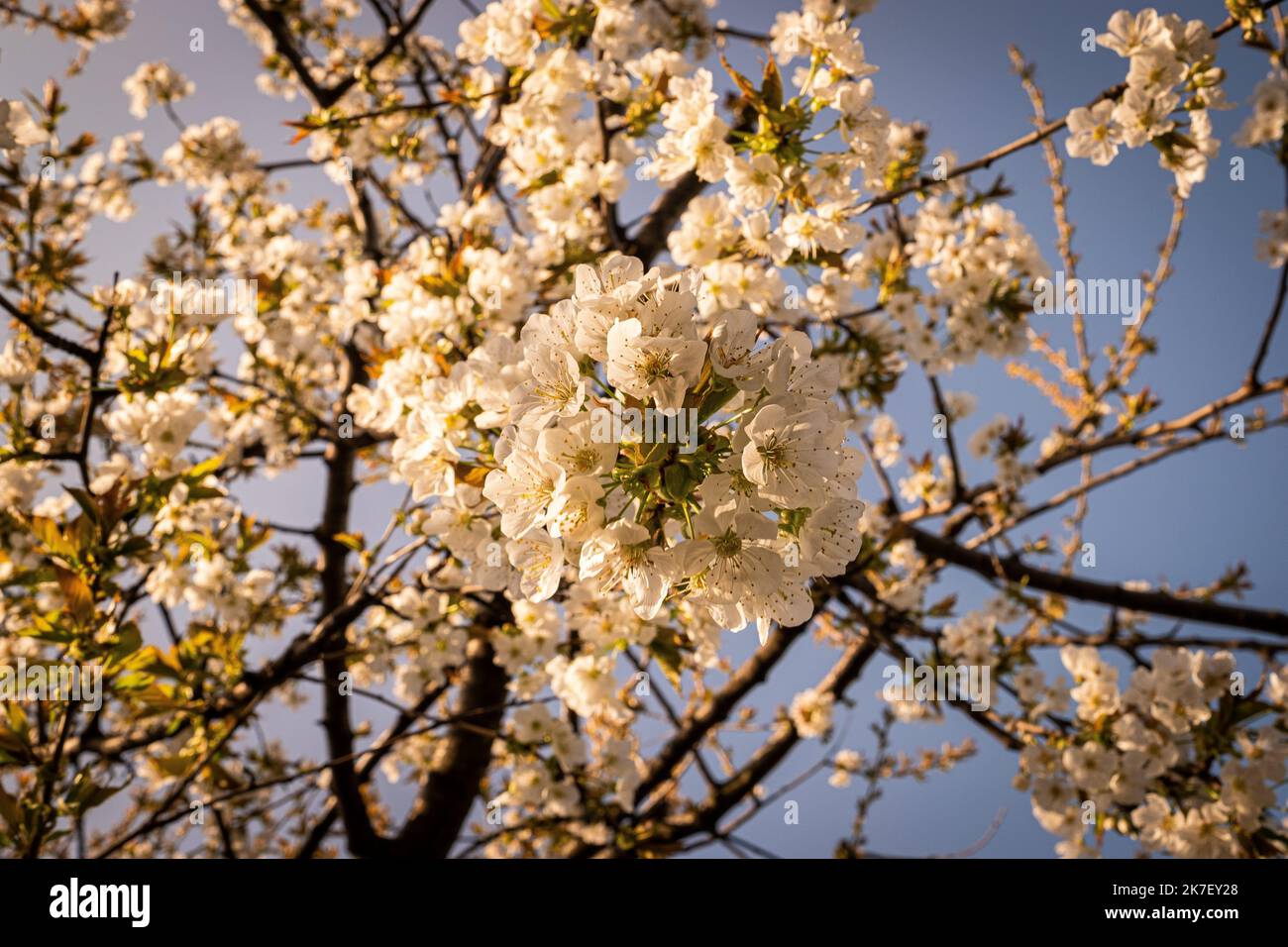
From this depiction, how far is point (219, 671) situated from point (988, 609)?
344 centimetres

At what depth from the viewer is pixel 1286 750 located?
1946 mm

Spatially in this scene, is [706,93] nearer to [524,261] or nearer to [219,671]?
[524,261]

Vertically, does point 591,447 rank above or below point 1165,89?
below

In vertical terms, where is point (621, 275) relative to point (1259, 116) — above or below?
below

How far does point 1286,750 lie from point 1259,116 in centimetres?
237

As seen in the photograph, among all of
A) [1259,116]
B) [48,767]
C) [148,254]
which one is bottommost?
[48,767]

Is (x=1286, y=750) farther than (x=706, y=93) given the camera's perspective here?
Yes

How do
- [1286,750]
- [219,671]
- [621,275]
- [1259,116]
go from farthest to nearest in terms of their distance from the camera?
[1259,116] < [219,671] < [1286,750] < [621,275]

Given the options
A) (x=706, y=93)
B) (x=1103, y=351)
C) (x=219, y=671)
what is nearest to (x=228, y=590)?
(x=219, y=671)

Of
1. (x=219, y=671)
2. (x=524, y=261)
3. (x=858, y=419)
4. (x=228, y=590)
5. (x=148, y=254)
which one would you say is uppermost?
(x=148, y=254)

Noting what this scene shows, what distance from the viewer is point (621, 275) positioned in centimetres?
100
